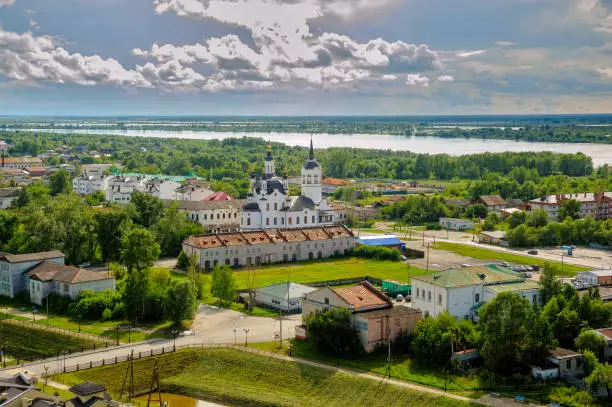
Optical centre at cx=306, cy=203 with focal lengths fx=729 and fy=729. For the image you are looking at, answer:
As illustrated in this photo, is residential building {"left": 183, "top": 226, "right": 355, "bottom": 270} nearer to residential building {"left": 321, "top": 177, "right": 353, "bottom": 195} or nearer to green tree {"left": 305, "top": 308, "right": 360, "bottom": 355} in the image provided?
green tree {"left": 305, "top": 308, "right": 360, "bottom": 355}

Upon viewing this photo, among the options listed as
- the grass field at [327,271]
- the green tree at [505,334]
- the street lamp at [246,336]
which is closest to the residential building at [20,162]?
the grass field at [327,271]

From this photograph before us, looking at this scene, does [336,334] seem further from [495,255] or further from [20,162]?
[20,162]

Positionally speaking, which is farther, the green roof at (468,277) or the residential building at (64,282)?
the residential building at (64,282)

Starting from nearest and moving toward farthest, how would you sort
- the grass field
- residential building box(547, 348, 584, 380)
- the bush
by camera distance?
1. residential building box(547, 348, 584, 380)
2. the grass field
3. the bush

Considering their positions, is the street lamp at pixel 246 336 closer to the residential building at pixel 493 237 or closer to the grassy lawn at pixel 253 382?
the grassy lawn at pixel 253 382

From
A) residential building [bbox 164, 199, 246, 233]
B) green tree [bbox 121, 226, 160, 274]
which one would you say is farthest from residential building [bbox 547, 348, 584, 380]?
residential building [bbox 164, 199, 246, 233]
